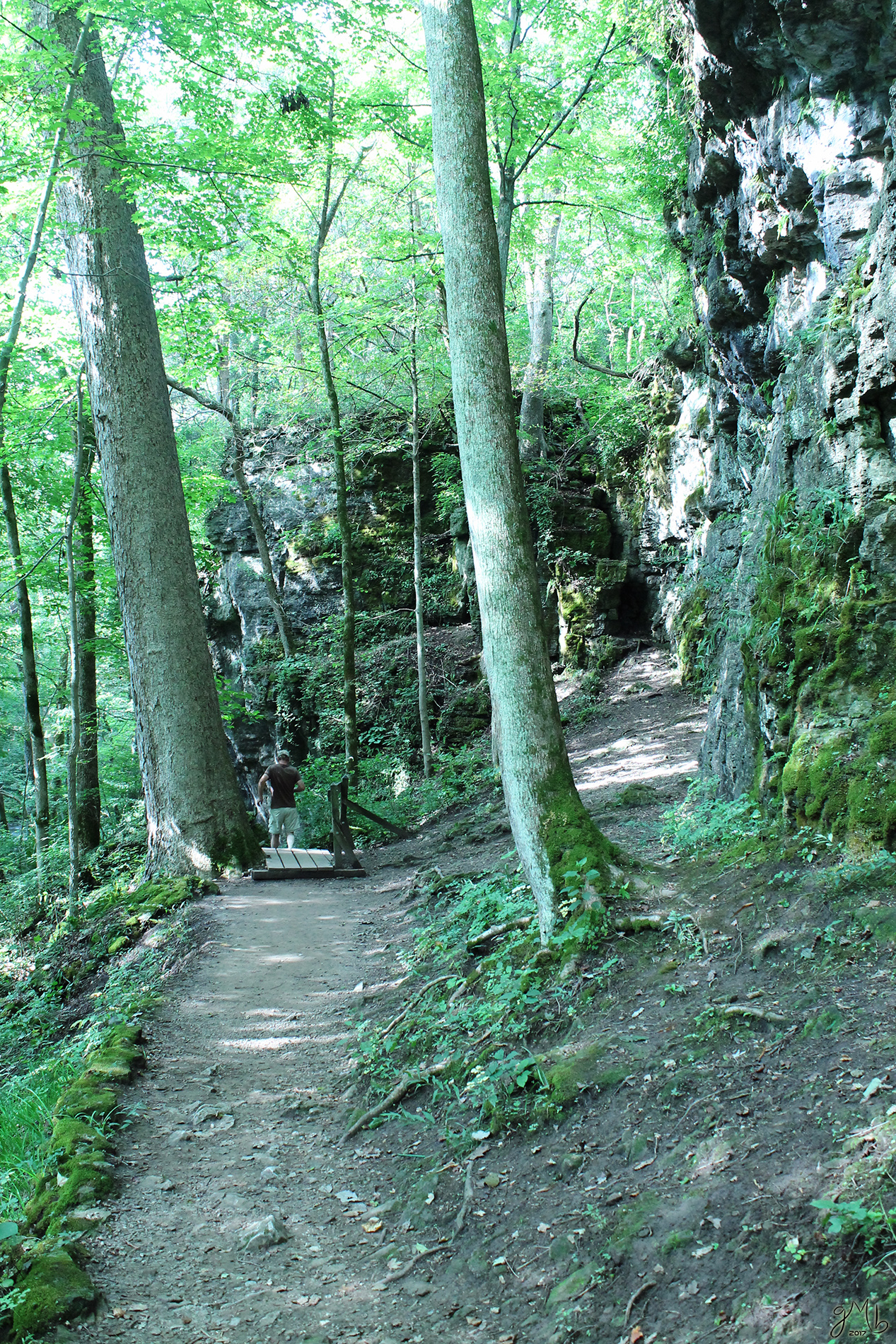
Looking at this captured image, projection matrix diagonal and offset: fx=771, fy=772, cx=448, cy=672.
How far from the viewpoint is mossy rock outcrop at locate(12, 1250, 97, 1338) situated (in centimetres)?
272

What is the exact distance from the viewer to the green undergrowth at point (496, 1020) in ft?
12.9

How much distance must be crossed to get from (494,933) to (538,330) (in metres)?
14.6

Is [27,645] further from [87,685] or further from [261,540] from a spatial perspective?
[261,540]

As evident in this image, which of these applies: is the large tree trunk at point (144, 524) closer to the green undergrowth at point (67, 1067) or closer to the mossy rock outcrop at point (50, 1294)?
the green undergrowth at point (67, 1067)

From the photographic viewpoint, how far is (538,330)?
54.9ft

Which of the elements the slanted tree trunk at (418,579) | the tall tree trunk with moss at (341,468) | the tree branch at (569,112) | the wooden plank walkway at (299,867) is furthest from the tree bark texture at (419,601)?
the wooden plank walkway at (299,867)

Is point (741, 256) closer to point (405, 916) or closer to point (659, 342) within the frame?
point (659, 342)

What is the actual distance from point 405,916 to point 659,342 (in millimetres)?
11611

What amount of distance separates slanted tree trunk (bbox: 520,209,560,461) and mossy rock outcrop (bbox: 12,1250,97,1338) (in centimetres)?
1508

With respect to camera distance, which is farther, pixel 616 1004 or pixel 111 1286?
pixel 616 1004

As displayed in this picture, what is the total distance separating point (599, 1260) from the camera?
9.03 ft

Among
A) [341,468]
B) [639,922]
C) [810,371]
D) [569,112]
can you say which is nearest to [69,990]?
[639,922]

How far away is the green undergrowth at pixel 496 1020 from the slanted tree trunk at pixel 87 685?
824 centimetres

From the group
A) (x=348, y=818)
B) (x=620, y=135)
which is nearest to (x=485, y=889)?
(x=348, y=818)
